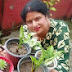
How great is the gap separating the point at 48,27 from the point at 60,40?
0.47 ft

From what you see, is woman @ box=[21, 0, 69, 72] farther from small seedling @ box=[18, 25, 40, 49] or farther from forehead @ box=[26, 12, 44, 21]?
small seedling @ box=[18, 25, 40, 49]

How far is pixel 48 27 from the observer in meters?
1.05

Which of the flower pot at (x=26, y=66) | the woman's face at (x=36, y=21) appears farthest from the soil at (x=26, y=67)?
the woman's face at (x=36, y=21)

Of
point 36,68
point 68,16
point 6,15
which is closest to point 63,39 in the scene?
point 36,68

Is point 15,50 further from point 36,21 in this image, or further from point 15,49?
point 36,21

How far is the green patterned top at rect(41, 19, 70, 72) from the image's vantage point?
2.89 feet

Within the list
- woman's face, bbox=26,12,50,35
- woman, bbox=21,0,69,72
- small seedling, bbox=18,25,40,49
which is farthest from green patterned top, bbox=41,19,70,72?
small seedling, bbox=18,25,40,49

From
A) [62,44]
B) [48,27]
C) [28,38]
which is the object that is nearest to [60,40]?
[62,44]

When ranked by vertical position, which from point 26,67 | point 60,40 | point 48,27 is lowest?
point 26,67

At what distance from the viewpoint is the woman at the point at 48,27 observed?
0.89 metres

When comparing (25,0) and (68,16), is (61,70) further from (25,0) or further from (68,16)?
(68,16)

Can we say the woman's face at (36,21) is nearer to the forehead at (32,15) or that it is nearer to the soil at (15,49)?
the forehead at (32,15)

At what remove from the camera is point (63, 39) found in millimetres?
972

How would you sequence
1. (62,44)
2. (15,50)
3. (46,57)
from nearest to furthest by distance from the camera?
(46,57)
(15,50)
(62,44)
